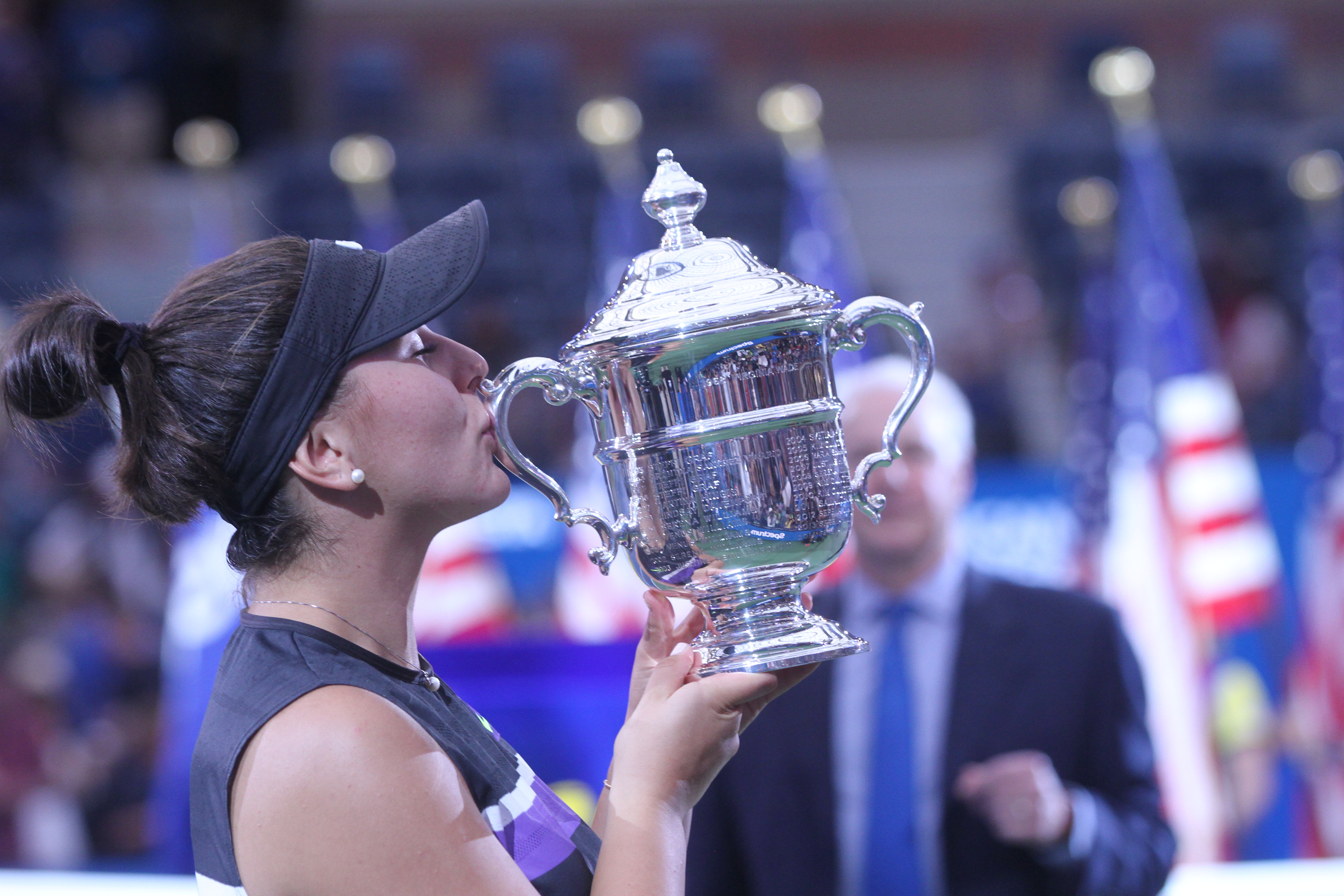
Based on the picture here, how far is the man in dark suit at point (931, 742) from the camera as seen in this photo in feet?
5.90

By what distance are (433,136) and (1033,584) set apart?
6.12 m

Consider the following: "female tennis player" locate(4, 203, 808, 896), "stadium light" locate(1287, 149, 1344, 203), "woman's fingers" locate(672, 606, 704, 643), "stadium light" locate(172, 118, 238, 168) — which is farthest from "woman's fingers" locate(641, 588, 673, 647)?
"stadium light" locate(1287, 149, 1344, 203)

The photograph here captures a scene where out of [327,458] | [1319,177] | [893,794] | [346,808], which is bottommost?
[893,794]

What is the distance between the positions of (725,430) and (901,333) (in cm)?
19

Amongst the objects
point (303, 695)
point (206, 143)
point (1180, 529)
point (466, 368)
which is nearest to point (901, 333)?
point (466, 368)

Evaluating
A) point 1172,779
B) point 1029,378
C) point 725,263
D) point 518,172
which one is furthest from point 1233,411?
point 725,263

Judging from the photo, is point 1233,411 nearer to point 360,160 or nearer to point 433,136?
point 360,160

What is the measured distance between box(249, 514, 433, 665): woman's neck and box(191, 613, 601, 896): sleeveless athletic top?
16mm

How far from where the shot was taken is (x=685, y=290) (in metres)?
1.17

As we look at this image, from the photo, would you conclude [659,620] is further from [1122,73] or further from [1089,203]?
[1089,203]

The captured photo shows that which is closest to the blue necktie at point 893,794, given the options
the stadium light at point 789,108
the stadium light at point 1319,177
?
the stadium light at point 789,108

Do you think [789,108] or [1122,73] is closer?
[1122,73]

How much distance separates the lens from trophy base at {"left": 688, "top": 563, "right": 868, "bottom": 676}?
1.14m

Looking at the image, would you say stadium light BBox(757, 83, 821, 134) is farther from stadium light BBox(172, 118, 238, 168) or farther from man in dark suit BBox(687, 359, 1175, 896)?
man in dark suit BBox(687, 359, 1175, 896)
